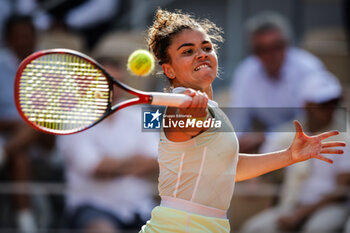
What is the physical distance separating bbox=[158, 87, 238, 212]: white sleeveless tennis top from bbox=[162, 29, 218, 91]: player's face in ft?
0.43

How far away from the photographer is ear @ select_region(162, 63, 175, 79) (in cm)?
241

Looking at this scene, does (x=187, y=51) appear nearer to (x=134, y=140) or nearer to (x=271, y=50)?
(x=134, y=140)

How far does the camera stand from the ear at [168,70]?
2.41 metres

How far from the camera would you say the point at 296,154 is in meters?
2.39

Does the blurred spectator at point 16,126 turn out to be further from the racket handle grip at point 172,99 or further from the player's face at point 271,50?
the racket handle grip at point 172,99

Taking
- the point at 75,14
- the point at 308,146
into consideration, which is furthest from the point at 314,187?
the point at 75,14

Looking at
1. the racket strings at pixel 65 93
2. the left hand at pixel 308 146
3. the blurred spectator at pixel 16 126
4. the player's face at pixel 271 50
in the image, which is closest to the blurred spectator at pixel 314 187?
the player's face at pixel 271 50

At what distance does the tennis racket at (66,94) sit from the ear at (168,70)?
0.19 metres

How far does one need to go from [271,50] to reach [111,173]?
1.70 meters

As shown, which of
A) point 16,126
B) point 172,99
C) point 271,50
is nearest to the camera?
point 172,99

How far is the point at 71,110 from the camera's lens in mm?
2428

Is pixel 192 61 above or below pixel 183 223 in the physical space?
above

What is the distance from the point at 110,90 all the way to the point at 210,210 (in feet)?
1.92

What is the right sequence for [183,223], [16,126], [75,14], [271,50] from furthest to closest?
[75,14], [271,50], [16,126], [183,223]
